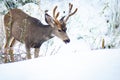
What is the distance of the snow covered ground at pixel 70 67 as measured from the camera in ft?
5.71

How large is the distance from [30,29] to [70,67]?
337 mm

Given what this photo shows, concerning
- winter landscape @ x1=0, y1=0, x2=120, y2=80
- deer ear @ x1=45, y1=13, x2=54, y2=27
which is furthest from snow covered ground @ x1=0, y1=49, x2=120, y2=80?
deer ear @ x1=45, y1=13, x2=54, y2=27

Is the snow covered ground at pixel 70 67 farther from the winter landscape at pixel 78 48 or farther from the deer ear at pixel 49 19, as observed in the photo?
the deer ear at pixel 49 19

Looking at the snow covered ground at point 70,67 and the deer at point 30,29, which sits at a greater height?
the deer at point 30,29

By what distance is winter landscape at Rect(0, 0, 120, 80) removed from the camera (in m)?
1.75

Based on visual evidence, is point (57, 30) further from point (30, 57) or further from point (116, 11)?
point (116, 11)

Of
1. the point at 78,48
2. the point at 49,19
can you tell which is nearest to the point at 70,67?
the point at 78,48

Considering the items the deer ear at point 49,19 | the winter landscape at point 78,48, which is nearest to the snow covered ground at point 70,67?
the winter landscape at point 78,48

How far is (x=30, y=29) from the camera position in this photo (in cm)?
176

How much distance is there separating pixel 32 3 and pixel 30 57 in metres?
0.31

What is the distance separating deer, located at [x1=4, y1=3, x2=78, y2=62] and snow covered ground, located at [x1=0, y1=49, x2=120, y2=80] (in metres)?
0.06

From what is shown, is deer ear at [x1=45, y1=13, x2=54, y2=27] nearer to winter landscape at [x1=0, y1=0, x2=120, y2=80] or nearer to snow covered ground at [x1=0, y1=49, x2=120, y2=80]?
winter landscape at [x1=0, y1=0, x2=120, y2=80]

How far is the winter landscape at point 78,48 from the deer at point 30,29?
0.02 metres

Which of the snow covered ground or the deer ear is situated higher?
the deer ear
